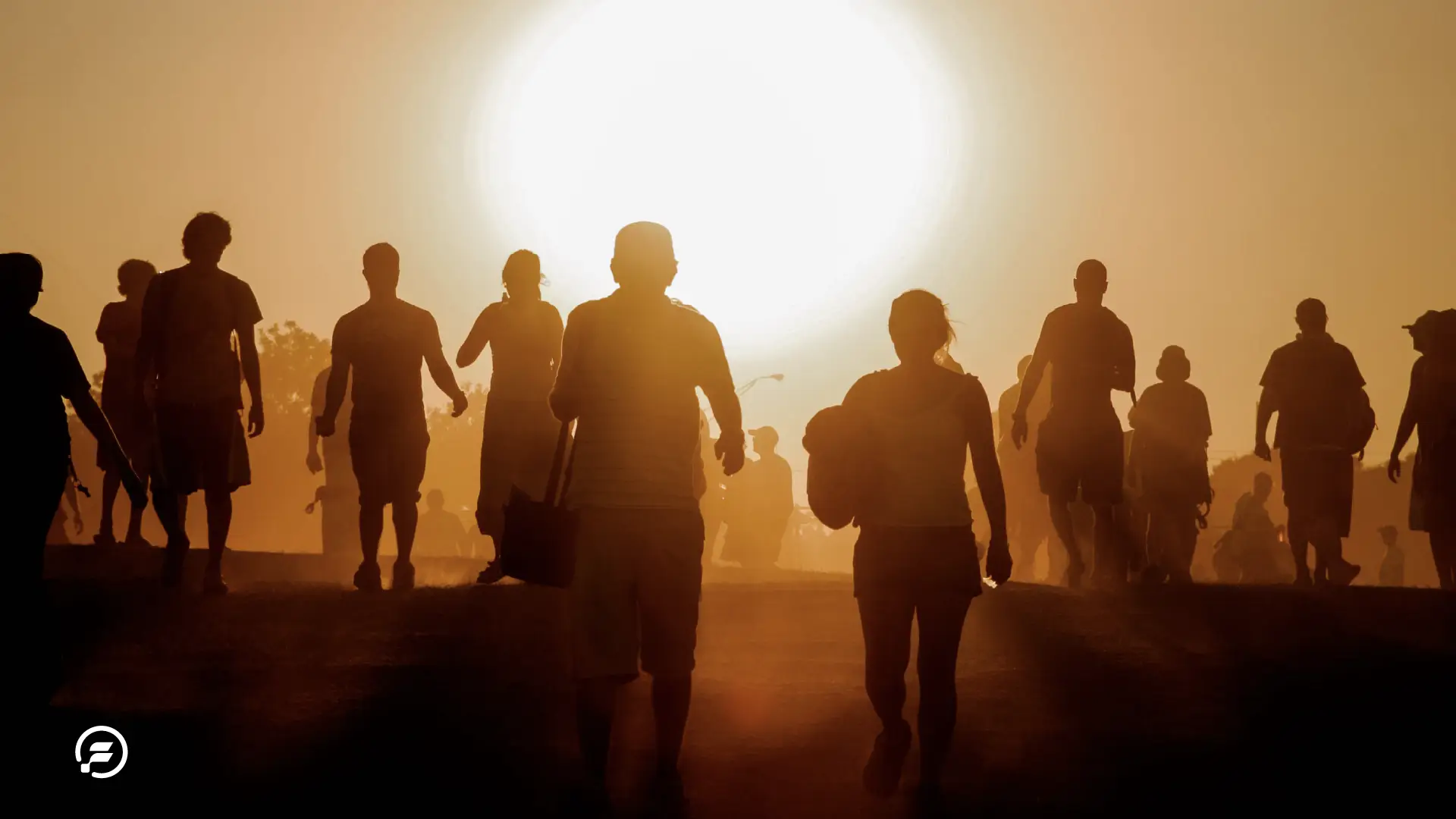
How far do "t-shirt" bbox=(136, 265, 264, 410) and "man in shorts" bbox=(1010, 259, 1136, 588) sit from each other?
570 centimetres

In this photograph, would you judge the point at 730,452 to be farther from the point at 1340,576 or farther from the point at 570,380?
the point at 1340,576

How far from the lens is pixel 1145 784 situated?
7.86 metres

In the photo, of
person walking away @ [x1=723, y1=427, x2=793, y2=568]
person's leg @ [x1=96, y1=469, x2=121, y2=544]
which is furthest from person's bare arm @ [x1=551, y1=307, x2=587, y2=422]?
person walking away @ [x1=723, y1=427, x2=793, y2=568]

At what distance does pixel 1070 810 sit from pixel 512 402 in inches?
234

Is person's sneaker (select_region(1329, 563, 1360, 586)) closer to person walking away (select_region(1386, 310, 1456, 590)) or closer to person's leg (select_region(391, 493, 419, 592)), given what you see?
person walking away (select_region(1386, 310, 1456, 590))

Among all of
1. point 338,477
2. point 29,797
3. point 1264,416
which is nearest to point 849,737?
point 29,797

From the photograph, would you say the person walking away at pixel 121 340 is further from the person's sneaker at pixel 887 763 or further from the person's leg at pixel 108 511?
the person's sneaker at pixel 887 763

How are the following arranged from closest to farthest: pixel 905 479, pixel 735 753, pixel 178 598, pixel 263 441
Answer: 1. pixel 905 479
2. pixel 735 753
3. pixel 178 598
4. pixel 263 441

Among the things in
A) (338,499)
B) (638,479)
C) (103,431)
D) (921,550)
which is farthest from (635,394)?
(338,499)

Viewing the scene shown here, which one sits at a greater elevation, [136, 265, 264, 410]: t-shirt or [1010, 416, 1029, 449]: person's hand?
[136, 265, 264, 410]: t-shirt

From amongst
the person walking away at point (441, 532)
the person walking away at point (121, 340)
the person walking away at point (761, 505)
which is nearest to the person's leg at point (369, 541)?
the person walking away at point (121, 340)

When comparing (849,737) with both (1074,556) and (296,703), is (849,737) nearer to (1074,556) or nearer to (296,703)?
(296,703)

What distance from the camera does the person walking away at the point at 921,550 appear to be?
7.64 meters

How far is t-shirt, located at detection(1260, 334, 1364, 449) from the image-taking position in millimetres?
14711
